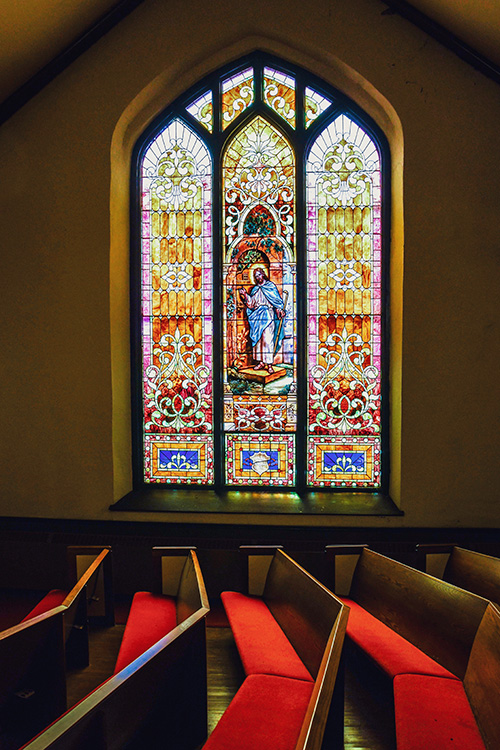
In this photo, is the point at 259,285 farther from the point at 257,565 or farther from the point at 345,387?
the point at 257,565

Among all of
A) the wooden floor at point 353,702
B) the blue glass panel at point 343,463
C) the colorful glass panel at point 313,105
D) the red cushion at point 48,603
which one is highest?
the colorful glass panel at point 313,105

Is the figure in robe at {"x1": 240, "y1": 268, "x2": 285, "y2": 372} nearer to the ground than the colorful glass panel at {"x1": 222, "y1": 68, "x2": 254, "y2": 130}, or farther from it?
nearer to the ground

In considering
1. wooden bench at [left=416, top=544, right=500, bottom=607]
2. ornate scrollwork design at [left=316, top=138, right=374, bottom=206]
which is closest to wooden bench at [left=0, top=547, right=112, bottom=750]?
wooden bench at [left=416, top=544, right=500, bottom=607]

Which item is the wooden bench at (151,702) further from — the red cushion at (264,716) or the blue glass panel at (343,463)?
the blue glass panel at (343,463)

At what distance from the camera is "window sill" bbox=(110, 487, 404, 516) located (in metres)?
3.72

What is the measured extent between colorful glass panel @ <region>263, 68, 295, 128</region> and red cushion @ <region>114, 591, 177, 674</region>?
Answer: 3876mm

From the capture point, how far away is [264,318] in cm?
411

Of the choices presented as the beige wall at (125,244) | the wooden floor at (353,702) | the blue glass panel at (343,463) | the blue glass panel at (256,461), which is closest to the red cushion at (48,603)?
the beige wall at (125,244)

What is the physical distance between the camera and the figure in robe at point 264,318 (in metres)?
4.09

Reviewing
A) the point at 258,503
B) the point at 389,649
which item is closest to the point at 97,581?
the point at 258,503

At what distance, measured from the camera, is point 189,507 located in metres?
3.80

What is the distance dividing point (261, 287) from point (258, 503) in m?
1.82

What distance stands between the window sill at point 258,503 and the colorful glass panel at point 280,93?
318 cm

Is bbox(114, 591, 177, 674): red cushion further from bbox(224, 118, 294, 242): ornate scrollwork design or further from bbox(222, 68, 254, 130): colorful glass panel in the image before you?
bbox(222, 68, 254, 130): colorful glass panel
